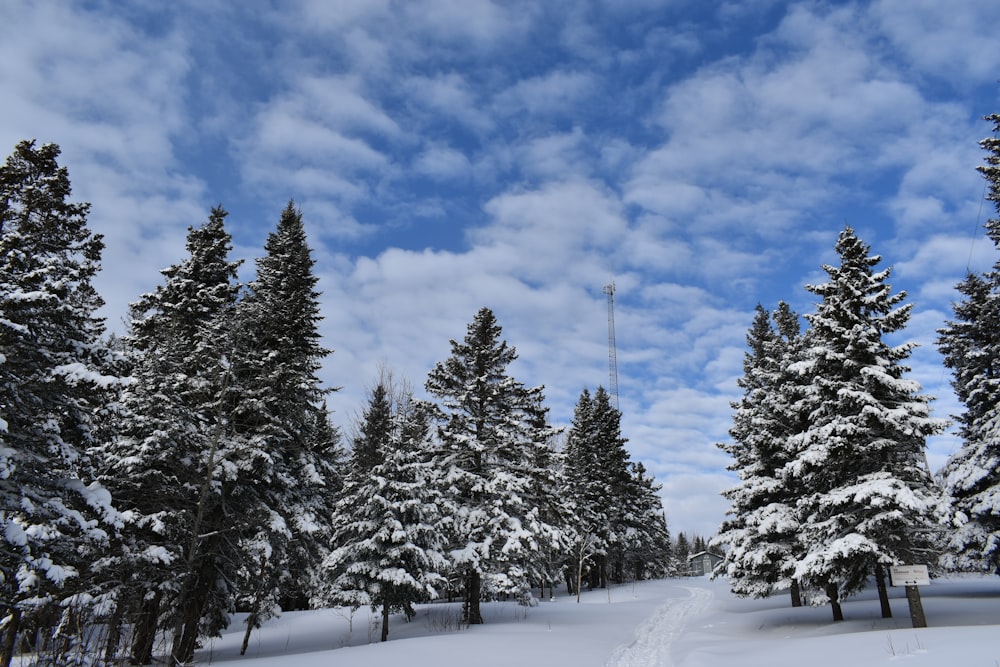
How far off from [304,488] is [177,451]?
578 centimetres

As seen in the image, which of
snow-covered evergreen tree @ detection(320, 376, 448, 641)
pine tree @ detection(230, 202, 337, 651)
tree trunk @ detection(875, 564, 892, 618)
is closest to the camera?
pine tree @ detection(230, 202, 337, 651)

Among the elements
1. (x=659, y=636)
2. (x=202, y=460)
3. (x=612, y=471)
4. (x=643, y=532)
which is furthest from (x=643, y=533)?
(x=202, y=460)

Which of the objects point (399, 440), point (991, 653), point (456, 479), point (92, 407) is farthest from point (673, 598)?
point (92, 407)

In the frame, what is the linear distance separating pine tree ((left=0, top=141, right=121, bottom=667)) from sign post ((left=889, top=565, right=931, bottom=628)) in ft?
67.2

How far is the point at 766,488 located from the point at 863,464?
4662 millimetres

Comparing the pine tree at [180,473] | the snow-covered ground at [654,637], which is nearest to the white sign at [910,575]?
the snow-covered ground at [654,637]

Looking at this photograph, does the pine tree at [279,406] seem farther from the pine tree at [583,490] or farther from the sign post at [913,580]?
the pine tree at [583,490]

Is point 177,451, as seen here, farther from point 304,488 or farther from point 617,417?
point 617,417

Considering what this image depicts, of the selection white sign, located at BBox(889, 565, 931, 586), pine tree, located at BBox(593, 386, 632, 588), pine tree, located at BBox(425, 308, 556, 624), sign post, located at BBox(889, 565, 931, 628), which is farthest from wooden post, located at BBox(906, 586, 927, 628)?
pine tree, located at BBox(593, 386, 632, 588)

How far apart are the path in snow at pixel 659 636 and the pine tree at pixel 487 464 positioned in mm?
5555

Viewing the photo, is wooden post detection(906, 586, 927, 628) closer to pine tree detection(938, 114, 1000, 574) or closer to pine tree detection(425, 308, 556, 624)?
pine tree detection(938, 114, 1000, 574)

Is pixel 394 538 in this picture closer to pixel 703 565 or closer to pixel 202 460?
pixel 202 460

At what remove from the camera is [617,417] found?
50875 mm

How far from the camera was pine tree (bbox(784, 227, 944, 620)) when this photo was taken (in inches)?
674
